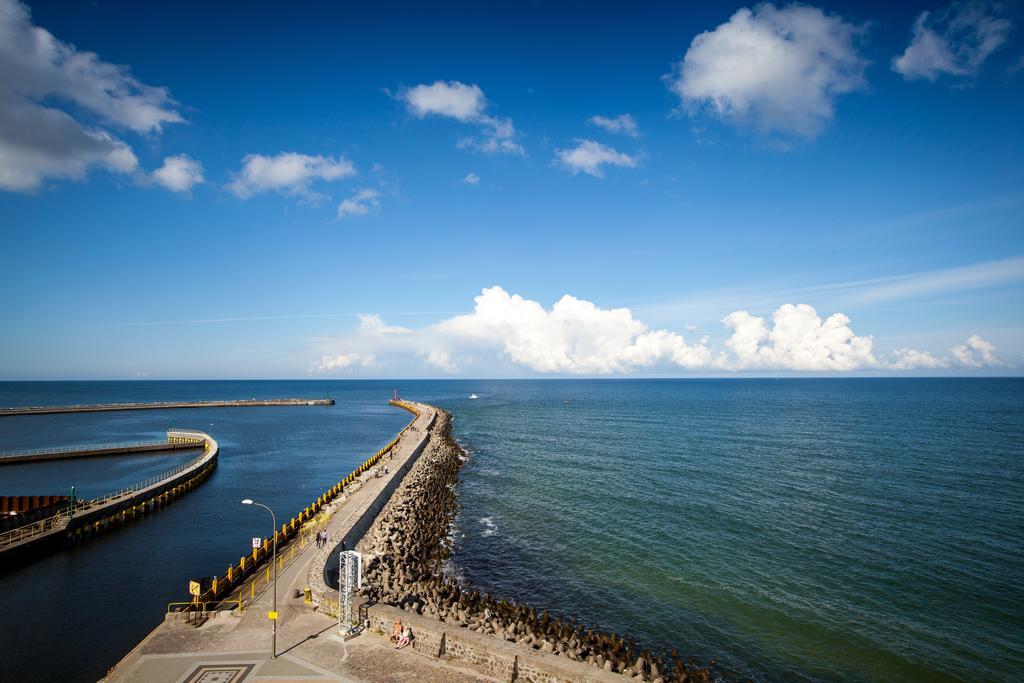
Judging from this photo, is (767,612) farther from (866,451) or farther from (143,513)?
(866,451)

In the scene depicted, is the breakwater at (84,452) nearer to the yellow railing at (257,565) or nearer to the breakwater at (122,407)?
the yellow railing at (257,565)

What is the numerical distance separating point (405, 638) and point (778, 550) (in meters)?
26.3

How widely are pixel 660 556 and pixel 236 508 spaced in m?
35.8

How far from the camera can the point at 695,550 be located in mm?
35531

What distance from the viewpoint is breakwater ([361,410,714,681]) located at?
21500mm

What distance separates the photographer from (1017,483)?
5047cm

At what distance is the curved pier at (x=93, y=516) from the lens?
111 ft

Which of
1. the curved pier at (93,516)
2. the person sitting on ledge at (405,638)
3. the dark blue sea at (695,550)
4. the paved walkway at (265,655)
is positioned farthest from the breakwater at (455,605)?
the curved pier at (93,516)

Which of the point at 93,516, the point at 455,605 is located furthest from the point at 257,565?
the point at 93,516

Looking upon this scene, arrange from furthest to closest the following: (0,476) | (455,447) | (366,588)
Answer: (455,447), (0,476), (366,588)

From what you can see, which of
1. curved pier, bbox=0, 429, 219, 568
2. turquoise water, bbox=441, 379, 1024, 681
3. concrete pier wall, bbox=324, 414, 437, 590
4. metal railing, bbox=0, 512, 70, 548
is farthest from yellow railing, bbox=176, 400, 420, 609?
metal railing, bbox=0, 512, 70, 548

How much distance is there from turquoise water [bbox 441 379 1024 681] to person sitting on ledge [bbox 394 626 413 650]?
10027 mm

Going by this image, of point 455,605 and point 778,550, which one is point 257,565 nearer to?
point 455,605

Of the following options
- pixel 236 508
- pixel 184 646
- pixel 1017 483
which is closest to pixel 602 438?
pixel 1017 483
